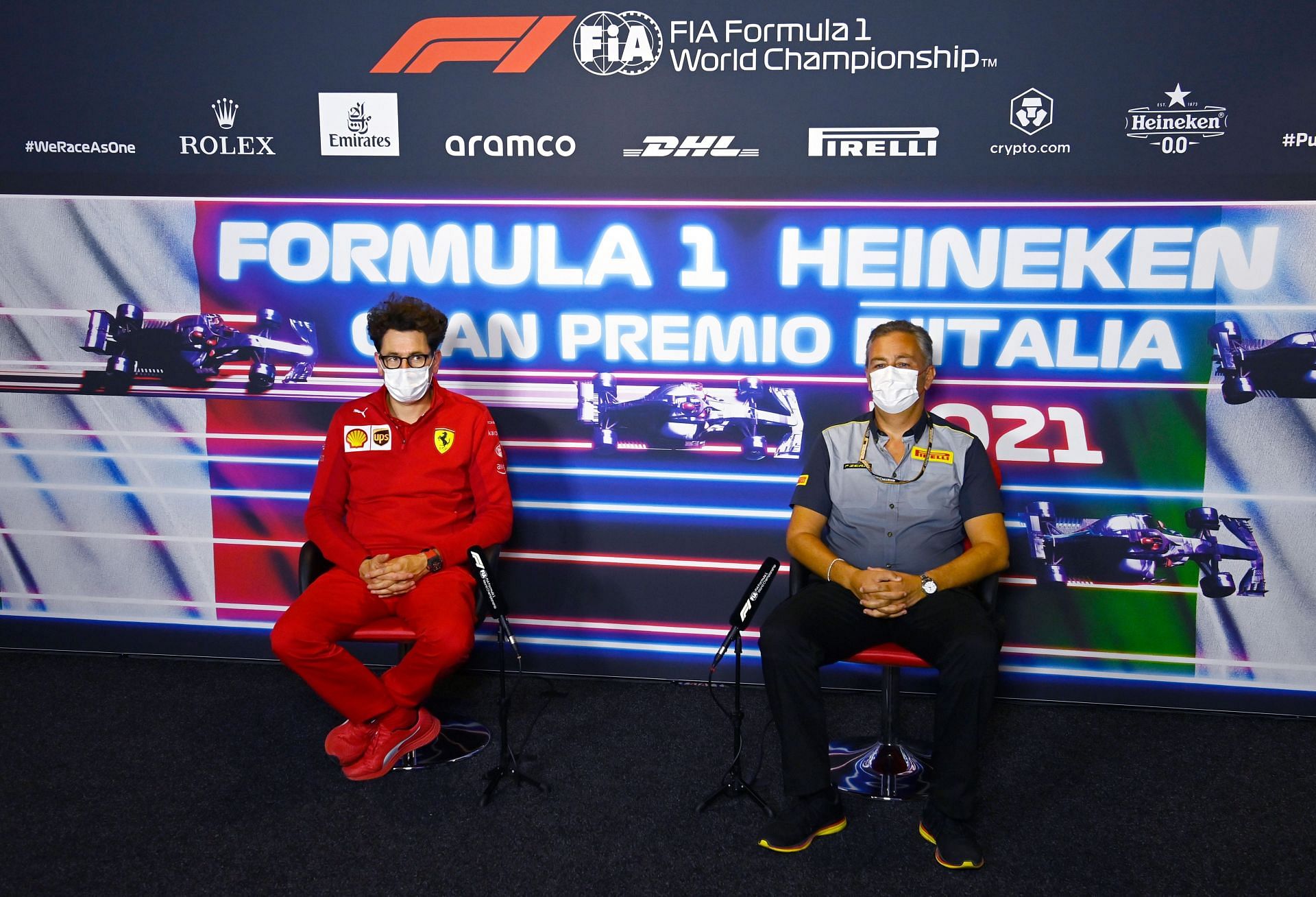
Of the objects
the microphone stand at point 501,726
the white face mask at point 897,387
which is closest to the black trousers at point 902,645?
the white face mask at point 897,387

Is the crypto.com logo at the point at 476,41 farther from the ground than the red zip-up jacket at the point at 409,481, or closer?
farther from the ground

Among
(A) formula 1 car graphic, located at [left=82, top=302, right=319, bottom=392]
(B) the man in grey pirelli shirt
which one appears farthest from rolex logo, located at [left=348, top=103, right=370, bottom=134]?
(B) the man in grey pirelli shirt

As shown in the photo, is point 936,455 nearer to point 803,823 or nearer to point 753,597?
point 753,597

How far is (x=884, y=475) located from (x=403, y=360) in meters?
1.51

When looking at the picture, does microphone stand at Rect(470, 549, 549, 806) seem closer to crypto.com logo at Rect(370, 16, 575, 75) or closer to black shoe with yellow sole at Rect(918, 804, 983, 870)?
black shoe with yellow sole at Rect(918, 804, 983, 870)

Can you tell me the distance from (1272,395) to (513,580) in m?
2.71

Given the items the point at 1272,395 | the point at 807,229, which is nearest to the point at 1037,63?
the point at 807,229

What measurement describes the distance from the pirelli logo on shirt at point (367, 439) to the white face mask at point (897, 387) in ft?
5.01

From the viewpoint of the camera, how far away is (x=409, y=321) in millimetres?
2908

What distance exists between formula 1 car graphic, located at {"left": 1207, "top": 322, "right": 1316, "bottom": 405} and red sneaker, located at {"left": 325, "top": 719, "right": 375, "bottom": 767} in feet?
9.81

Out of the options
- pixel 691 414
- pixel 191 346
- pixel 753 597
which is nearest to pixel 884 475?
pixel 753 597

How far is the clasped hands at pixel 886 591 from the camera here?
8.32 ft

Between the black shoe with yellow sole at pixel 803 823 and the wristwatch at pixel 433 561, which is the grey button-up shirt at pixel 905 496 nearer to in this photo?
the black shoe with yellow sole at pixel 803 823

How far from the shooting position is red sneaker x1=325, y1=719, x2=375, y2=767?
2817 mm
